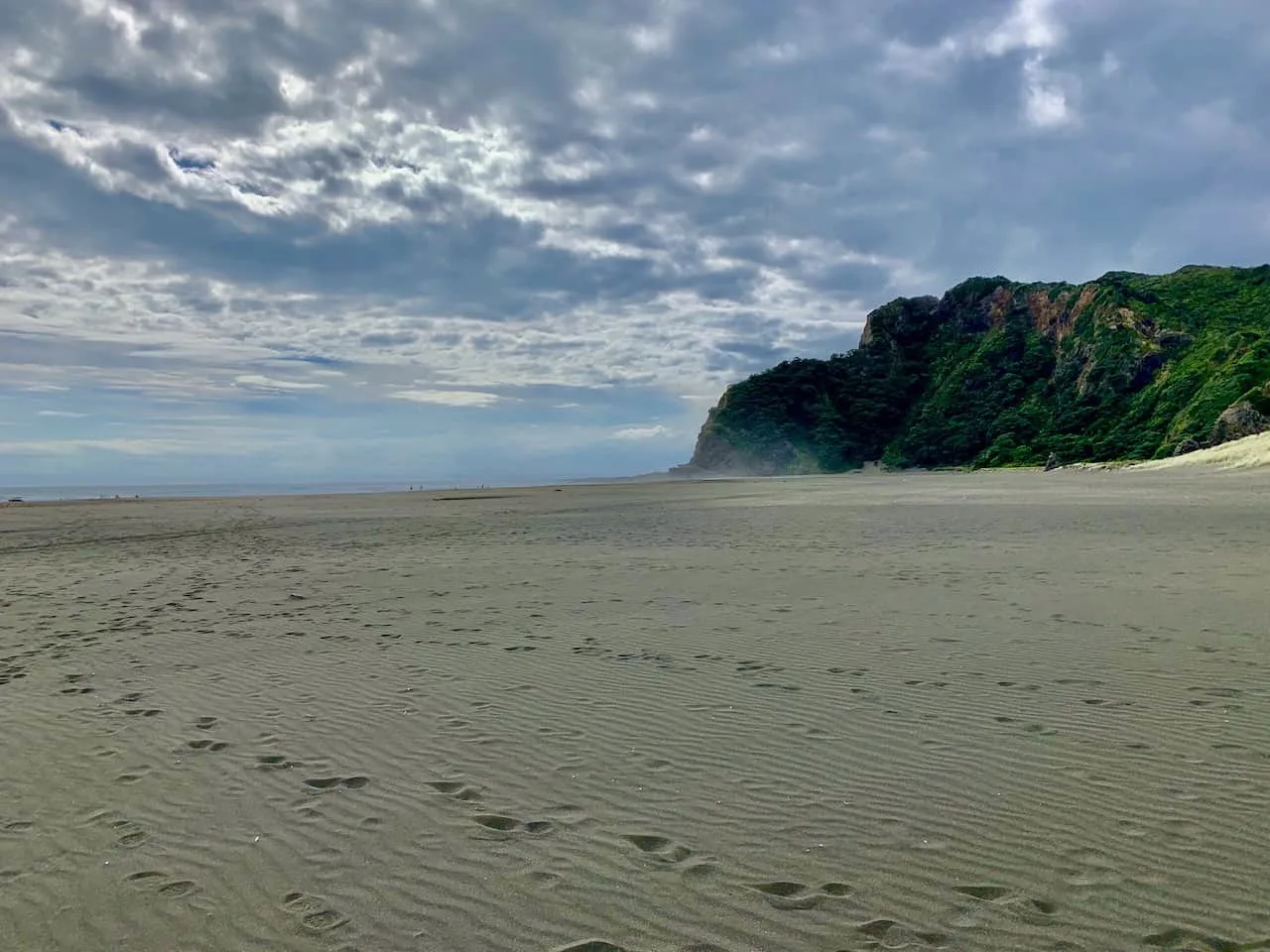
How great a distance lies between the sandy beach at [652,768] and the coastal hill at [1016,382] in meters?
80.8

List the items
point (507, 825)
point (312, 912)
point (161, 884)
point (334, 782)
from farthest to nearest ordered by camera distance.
Answer: point (334, 782), point (507, 825), point (161, 884), point (312, 912)

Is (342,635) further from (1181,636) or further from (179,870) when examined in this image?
(1181,636)

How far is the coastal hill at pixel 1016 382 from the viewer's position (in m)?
98.2

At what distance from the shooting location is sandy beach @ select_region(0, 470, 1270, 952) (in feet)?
13.2

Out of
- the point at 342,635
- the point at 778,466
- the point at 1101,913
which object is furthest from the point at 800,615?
the point at 778,466

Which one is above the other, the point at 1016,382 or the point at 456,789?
the point at 1016,382

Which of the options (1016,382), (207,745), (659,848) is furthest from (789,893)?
(1016,382)

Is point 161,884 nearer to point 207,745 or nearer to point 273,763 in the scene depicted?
point 273,763

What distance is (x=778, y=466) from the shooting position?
13250 cm

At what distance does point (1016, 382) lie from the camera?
12581 cm

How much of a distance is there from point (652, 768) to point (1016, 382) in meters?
135

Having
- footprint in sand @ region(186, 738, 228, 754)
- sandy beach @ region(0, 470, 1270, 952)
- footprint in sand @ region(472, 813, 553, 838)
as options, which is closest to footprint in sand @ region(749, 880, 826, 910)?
sandy beach @ region(0, 470, 1270, 952)

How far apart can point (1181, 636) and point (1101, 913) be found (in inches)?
274

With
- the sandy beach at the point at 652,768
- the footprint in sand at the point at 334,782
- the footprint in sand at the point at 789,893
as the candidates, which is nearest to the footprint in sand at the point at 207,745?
the sandy beach at the point at 652,768
